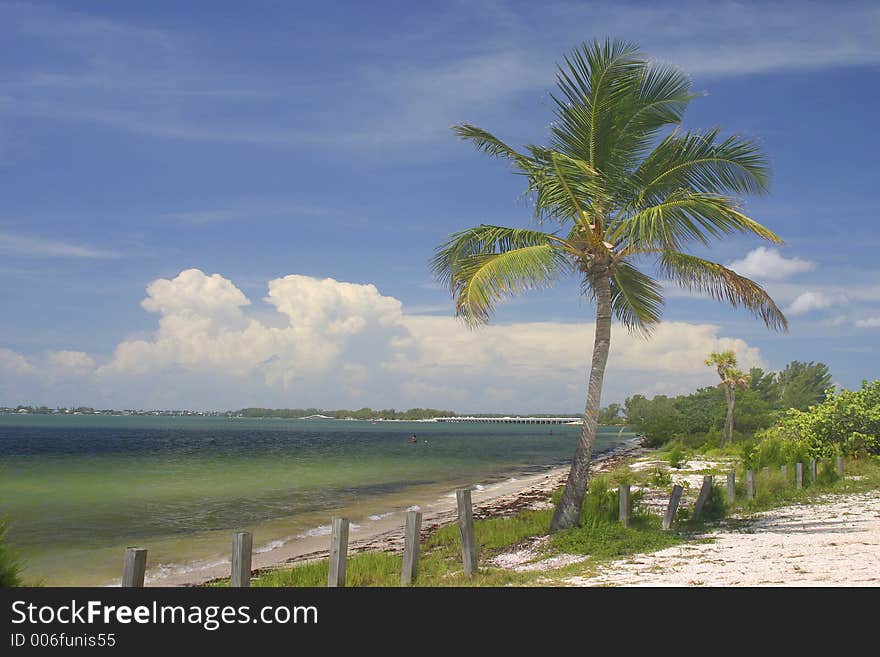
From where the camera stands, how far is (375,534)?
813 inches

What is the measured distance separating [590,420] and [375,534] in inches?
341

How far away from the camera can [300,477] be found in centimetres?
4084

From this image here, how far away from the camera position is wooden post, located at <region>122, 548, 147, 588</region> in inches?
287

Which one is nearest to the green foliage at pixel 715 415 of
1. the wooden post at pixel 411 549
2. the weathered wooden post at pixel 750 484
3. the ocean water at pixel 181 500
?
the ocean water at pixel 181 500

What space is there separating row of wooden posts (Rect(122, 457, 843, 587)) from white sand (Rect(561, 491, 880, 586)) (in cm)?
176

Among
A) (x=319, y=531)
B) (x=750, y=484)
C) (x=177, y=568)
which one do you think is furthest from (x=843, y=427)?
(x=177, y=568)

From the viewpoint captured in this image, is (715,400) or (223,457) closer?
(223,457)

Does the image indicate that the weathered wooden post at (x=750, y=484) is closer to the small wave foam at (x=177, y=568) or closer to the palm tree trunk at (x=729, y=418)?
the small wave foam at (x=177, y=568)

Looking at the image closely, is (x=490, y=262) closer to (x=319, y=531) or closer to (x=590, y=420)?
(x=590, y=420)

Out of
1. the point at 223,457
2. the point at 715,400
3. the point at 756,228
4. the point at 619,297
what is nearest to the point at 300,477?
the point at 223,457

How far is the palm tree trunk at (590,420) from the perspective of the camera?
1507 cm
